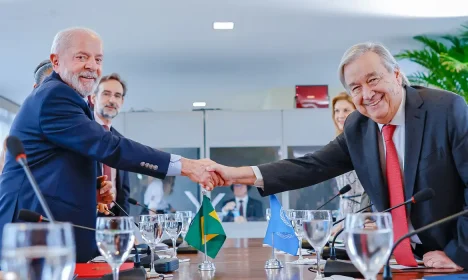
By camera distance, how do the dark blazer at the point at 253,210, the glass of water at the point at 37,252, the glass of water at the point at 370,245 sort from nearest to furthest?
the glass of water at the point at 37,252
the glass of water at the point at 370,245
the dark blazer at the point at 253,210

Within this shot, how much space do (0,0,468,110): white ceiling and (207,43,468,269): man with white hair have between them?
3186 millimetres

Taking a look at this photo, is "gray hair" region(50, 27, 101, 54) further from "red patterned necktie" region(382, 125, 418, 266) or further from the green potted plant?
the green potted plant

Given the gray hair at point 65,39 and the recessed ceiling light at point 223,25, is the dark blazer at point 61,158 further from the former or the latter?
the recessed ceiling light at point 223,25

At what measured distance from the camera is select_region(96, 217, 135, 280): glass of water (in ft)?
3.63

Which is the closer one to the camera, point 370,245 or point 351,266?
point 370,245

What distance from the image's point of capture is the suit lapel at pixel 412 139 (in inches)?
75.9

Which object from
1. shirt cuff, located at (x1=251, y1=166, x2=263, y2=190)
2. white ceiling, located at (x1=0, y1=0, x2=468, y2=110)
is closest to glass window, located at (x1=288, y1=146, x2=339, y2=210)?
white ceiling, located at (x1=0, y1=0, x2=468, y2=110)

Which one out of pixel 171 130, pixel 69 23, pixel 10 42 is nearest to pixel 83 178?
pixel 69 23

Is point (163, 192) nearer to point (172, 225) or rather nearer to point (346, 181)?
point (346, 181)

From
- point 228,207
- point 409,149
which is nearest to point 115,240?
point 409,149

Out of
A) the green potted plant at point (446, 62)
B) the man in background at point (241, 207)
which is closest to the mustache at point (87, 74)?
the man in background at point (241, 207)

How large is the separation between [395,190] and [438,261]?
0.30 metres

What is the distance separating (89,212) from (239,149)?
4483mm

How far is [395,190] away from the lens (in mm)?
1949
